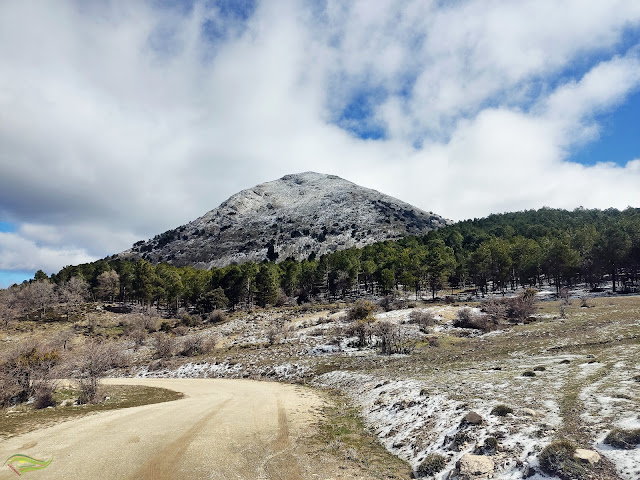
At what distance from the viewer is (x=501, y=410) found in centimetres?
1421

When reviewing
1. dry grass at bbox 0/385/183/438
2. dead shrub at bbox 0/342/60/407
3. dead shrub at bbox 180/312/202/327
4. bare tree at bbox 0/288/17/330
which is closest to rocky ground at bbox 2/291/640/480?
dry grass at bbox 0/385/183/438

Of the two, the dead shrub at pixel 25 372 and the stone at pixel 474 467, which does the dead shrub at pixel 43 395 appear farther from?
the stone at pixel 474 467

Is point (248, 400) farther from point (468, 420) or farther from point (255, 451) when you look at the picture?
point (468, 420)

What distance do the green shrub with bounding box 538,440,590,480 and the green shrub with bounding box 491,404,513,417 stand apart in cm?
380

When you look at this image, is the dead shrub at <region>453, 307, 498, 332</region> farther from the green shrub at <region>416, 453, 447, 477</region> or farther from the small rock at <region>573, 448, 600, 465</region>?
the small rock at <region>573, 448, 600, 465</region>

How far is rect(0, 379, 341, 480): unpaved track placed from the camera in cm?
1292

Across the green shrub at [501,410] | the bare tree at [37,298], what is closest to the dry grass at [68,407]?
the green shrub at [501,410]

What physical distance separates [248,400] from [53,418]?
490 inches

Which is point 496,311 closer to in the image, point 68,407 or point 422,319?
point 422,319

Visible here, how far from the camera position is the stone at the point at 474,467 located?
10.6 m

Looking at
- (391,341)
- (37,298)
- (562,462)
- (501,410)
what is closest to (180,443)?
(501,410)

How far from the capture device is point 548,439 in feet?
37.4

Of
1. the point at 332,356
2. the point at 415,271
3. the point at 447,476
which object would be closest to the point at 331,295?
the point at 415,271

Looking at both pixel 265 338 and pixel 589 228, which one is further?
pixel 589 228
